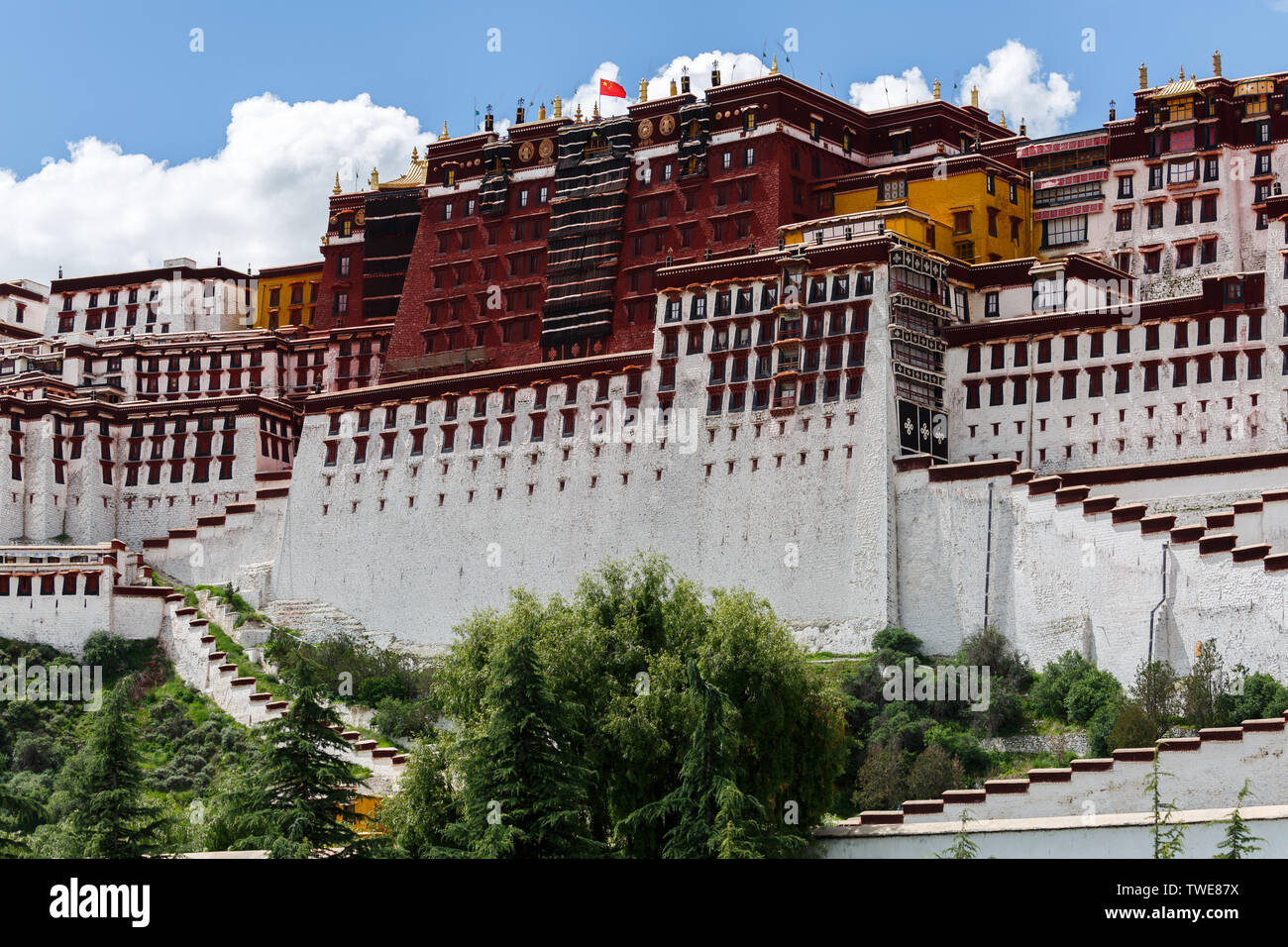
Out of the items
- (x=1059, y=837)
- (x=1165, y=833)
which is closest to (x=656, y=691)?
(x=1059, y=837)

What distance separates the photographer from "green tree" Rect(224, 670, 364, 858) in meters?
53.7

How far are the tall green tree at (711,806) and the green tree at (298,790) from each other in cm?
742

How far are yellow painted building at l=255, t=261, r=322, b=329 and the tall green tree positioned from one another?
84101 millimetres

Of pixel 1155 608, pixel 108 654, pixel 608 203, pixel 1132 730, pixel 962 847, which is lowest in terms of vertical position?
pixel 962 847

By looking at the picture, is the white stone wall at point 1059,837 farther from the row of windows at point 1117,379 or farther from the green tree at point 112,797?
the row of windows at point 1117,379

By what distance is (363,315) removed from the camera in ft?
412

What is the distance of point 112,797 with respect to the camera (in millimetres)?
56438

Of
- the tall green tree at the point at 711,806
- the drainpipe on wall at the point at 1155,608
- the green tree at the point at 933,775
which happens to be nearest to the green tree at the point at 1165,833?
the tall green tree at the point at 711,806

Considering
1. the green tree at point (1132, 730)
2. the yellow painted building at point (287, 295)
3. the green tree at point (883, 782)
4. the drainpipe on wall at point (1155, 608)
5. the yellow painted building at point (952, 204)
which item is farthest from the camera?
the yellow painted building at point (287, 295)

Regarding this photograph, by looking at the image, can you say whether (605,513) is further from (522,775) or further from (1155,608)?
(522,775)

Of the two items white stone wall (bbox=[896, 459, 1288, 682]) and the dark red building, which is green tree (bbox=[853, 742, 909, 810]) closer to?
white stone wall (bbox=[896, 459, 1288, 682])

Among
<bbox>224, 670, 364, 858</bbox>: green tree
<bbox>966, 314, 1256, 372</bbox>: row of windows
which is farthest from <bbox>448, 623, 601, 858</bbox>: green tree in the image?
<bbox>966, 314, 1256, 372</bbox>: row of windows

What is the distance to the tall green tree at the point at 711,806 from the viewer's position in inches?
1946

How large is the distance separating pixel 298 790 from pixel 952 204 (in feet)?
178
